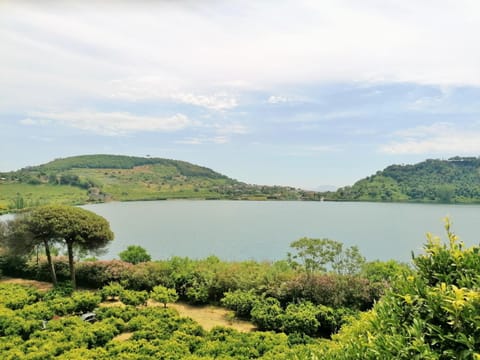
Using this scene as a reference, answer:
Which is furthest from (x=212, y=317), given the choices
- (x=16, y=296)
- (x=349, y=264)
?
(x=16, y=296)

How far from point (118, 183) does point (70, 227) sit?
10128 cm

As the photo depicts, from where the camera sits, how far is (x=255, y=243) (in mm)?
36156

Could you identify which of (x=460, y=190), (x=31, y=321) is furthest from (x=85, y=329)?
(x=460, y=190)

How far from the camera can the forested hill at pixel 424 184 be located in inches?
3425

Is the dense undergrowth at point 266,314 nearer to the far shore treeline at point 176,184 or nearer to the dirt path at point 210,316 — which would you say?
the dirt path at point 210,316

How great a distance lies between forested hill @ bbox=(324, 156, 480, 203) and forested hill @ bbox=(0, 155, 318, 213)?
18.6 metres

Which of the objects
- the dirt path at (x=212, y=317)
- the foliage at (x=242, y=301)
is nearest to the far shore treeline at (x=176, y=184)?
the dirt path at (x=212, y=317)

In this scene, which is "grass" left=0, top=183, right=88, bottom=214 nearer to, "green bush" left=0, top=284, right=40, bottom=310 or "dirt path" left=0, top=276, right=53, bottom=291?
"dirt path" left=0, top=276, right=53, bottom=291

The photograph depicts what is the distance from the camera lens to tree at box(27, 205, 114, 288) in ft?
53.3

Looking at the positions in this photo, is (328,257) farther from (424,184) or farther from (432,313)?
(424,184)

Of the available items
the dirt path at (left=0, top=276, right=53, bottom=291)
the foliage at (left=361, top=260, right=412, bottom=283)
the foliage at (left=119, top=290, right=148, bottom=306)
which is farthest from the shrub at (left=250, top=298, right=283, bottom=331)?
the dirt path at (left=0, top=276, right=53, bottom=291)

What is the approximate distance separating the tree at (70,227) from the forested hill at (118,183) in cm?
4479

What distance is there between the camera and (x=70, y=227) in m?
16.3

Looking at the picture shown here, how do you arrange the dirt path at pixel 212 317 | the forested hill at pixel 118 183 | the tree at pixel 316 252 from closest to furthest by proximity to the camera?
the dirt path at pixel 212 317, the tree at pixel 316 252, the forested hill at pixel 118 183
